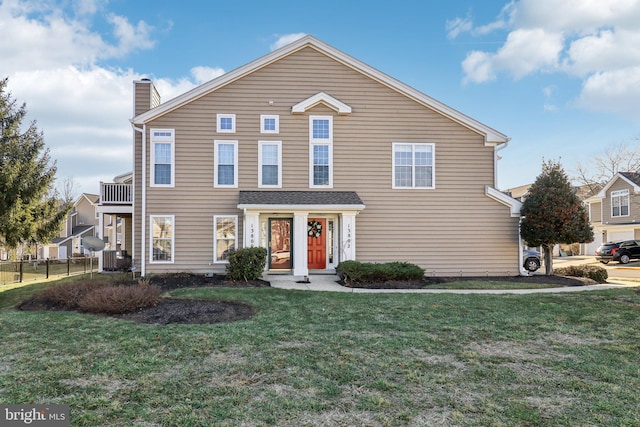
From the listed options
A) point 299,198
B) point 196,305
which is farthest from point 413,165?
point 196,305

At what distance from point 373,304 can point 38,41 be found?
1279 centimetres

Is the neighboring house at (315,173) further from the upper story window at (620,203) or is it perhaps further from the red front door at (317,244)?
the upper story window at (620,203)

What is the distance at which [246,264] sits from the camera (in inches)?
498

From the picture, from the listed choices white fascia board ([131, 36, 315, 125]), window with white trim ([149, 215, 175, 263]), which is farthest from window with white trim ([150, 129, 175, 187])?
window with white trim ([149, 215, 175, 263])

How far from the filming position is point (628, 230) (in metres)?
31.1

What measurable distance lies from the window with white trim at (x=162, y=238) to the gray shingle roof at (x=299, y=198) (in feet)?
9.57

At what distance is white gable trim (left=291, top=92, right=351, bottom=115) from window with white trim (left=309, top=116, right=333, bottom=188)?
0.46 m

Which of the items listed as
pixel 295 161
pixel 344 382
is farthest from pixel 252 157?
pixel 344 382

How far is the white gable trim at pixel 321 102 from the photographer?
14461mm

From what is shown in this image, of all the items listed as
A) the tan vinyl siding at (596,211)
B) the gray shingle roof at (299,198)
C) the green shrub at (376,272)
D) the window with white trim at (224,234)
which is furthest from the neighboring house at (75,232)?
the tan vinyl siding at (596,211)

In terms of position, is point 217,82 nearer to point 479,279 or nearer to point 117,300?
point 117,300

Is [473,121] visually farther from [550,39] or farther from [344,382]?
[344,382]

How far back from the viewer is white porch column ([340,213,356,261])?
1409 cm

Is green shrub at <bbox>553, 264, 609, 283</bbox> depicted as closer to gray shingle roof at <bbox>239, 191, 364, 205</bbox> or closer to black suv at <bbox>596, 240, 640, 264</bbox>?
gray shingle roof at <bbox>239, 191, 364, 205</bbox>
